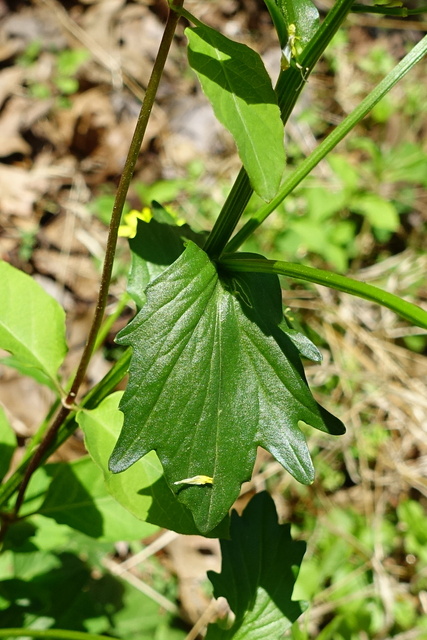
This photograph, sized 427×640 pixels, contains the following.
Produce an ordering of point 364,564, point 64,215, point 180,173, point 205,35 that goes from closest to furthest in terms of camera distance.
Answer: point 205,35
point 364,564
point 64,215
point 180,173

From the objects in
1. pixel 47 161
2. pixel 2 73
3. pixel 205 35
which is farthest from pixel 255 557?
pixel 2 73

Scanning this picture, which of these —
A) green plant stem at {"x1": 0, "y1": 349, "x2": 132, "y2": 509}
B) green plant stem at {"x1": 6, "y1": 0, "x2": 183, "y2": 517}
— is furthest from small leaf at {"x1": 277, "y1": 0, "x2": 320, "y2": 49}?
green plant stem at {"x1": 0, "y1": 349, "x2": 132, "y2": 509}

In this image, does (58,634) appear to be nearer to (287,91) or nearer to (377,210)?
(287,91)

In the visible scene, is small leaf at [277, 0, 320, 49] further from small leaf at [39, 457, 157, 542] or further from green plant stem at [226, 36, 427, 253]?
small leaf at [39, 457, 157, 542]

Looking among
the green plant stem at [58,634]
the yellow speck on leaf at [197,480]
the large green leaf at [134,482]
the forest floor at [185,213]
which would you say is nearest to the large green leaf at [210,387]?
the yellow speck on leaf at [197,480]

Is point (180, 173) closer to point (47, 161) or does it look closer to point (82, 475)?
point (47, 161)

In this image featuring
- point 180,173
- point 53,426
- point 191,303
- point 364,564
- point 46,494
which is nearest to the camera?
point 191,303
